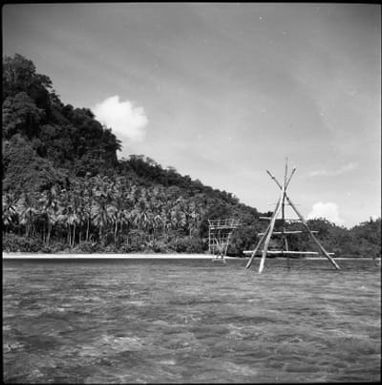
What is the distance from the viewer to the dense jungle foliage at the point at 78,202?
191ft

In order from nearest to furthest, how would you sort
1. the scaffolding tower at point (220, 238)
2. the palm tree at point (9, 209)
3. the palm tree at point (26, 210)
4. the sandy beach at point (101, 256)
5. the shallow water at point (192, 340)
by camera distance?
the shallow water at point (192, 340), the scaffolding tower at point (220, 238), the sandy beach at point (101, 256), the palm tree at point (9, 209), the palm tree at point (26, 210)

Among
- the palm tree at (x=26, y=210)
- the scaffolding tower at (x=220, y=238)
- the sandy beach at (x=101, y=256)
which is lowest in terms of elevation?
the sandy beach at (x=101, y=256)

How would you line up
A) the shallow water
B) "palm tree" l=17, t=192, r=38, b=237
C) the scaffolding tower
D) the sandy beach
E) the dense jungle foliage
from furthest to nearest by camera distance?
1. the dense jungle foliage
2. "palm tree" l=17, t=192, r=38, b=237
3. the sandy beach
4. the scaffolding tower
5. the shallow water

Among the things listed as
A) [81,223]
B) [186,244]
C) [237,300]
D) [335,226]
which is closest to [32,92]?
[81,223]

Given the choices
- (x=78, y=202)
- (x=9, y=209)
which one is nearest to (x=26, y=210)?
(x=9, y=209)

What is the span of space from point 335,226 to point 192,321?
210ft

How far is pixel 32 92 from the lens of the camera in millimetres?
83250

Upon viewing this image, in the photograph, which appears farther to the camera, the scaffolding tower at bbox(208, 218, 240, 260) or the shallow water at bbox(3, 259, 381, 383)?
the scaffolding tower at bbox(208, 218, 240, 260)

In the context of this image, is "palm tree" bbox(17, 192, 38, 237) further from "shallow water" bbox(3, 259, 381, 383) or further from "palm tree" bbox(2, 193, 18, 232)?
"shallow water" bbox(3, 259, 381, 383)

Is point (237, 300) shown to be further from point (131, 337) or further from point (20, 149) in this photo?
point (20, 149)

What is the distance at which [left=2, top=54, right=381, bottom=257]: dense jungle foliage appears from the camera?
5809 cm

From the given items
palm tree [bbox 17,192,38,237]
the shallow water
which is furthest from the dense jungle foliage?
the shallow water

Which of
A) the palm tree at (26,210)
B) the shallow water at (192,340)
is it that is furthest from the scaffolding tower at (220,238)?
the shallow water at (192,340)

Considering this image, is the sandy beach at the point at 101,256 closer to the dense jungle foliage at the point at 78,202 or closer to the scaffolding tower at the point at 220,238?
the dense jungle foliage at the point at 78,202
